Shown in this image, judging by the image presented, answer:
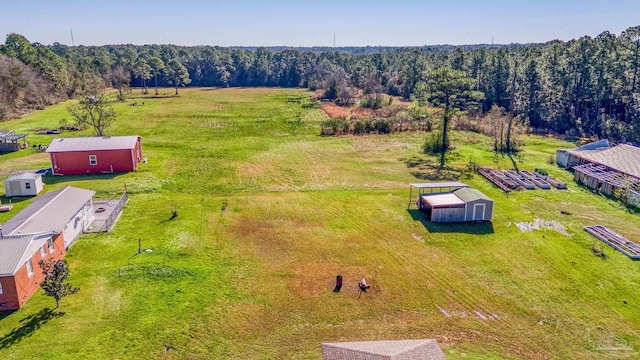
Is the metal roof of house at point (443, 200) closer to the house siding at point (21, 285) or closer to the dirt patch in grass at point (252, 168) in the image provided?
the dirt patch in grass at point (252, 168)

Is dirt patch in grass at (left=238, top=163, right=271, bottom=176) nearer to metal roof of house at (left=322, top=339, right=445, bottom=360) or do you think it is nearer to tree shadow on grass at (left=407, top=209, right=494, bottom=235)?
tree shadow on grass at (left=407, top=209, right=494, bottom=235)

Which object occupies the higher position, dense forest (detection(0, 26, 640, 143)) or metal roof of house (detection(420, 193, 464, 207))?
dense forest (detection(0, 26, 640, 143))

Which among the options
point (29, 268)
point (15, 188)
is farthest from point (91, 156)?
point (29, 268)

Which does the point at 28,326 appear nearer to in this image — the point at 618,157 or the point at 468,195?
the point at 468,195

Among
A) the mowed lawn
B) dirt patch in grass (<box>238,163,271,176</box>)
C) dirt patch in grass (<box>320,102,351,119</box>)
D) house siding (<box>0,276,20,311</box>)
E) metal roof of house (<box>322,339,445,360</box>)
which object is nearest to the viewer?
metal roof of house (<box>322,339,445,360</box>)

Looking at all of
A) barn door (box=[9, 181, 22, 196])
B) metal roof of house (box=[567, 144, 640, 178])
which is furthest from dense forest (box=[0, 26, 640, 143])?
barn door (box=[9, 181, 22, 196])
